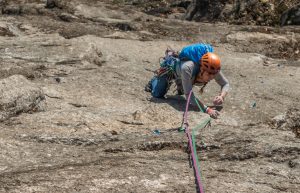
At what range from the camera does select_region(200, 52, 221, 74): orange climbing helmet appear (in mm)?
9523

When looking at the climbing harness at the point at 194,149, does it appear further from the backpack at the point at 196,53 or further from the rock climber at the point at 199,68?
the backpack at the point at 196,53

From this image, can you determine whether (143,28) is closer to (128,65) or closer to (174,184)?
(128,65)

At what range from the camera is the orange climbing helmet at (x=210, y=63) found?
9.52 m

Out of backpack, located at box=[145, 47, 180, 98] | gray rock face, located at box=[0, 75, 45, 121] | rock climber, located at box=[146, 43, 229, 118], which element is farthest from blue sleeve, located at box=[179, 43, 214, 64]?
gray rock face, located at box=[0, 75, 45, 121]

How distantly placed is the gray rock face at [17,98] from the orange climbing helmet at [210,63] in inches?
135

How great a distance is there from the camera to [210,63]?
955 cm

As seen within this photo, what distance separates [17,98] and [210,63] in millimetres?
3927

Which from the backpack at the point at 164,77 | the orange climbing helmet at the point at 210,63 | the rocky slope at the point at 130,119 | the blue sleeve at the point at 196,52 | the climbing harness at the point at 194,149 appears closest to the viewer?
the climbing harness at the point at 194,149

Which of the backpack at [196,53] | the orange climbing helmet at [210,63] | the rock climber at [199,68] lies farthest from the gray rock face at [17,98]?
the orange climbing helmet at [210,63]

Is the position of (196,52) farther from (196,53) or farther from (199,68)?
(199,68)

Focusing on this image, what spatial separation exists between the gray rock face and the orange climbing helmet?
3.43m

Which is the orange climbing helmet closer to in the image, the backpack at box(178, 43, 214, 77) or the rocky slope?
the backpack at box(178, 43, 214, 77)

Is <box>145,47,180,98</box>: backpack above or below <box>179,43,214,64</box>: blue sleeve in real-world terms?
below

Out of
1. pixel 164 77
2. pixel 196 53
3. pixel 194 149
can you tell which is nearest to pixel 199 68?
pixel 196 53
